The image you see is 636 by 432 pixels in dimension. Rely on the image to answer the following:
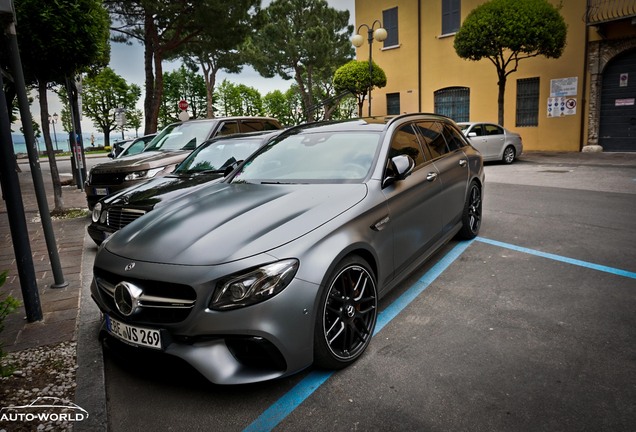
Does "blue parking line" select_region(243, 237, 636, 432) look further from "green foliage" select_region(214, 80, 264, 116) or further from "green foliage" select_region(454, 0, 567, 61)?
"green foliage" select_region(214, 80, 264, 116)

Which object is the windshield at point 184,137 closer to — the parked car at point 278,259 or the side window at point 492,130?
the parked car at point 278,259

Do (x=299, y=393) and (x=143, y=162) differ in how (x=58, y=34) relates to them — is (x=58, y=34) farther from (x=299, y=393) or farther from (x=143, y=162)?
(x=299, y=393)

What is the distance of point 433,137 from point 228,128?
4548mm

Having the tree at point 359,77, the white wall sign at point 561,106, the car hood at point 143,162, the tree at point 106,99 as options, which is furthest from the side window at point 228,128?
the tree at point 106,99

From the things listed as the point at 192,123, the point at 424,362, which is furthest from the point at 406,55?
the point at 424,362

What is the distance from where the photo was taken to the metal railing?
1536cm

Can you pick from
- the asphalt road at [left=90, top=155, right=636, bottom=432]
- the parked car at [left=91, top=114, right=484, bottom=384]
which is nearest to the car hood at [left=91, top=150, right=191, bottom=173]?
the parked car at [left=91, top=114, right=484, bottom=384]

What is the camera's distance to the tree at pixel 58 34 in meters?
6.91

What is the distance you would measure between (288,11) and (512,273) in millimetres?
30495

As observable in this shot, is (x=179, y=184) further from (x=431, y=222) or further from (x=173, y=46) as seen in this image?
(x=173, y=46)

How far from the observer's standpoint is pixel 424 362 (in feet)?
9.31

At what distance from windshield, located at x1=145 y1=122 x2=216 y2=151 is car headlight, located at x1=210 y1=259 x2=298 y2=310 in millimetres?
5929

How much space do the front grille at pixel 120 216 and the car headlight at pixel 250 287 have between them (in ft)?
9.50

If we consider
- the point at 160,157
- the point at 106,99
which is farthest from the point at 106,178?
the point at 106,99
